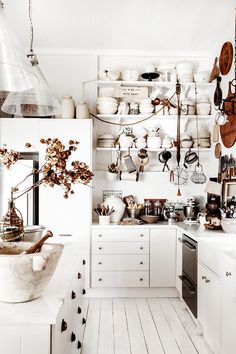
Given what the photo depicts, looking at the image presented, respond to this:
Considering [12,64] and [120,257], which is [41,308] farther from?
[120,257]

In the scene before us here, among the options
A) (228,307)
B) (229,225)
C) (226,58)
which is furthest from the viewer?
(226,58)

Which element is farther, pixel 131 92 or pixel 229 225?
pixel 131 92

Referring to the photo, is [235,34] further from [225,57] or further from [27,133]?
[27,133]

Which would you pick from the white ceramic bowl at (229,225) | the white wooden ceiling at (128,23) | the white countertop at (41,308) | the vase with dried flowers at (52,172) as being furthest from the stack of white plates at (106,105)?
the white countertop at (41,308)

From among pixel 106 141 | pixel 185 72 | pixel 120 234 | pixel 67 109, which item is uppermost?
pixel 185 72

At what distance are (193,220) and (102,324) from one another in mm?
1578

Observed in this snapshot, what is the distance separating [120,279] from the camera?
3.93m

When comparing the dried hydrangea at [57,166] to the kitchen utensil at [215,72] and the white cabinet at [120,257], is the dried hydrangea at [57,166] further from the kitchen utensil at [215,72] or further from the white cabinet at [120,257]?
the kitchen utensil at [215,72]

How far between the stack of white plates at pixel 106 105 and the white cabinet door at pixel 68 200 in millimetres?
414

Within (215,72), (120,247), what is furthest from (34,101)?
(215,72)

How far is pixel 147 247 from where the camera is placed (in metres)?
3.93

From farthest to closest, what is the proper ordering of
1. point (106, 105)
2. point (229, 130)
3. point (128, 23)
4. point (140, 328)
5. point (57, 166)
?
point (106, 105) < point (229, 130) < point (128, 23) < point (140, 328) < point (57, 166)

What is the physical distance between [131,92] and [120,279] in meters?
2.22

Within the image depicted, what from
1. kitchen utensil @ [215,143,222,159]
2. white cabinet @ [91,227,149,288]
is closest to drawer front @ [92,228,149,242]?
white cabinet @ [91,227,149,288]
